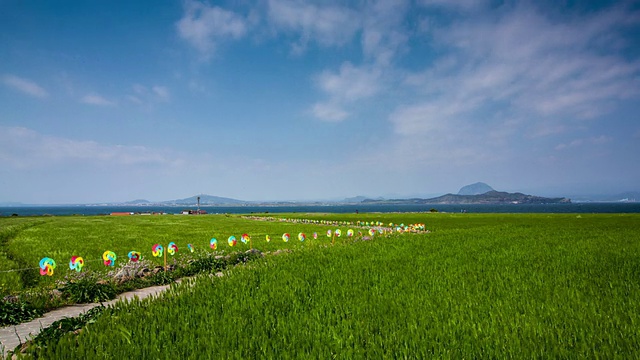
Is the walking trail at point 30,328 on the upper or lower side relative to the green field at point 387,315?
lower

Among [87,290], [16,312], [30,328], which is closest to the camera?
[30,328]

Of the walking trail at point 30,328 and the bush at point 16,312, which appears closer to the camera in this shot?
the walking trail at point 30,328

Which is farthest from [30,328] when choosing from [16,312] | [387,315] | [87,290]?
[387,315]

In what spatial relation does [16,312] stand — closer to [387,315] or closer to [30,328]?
[30,328]

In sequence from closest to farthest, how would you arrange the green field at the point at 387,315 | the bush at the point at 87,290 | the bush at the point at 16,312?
the green field at the point at 387,315
the bush at the point at 16,312
the bush at the point at 87,290

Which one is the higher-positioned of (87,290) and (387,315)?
(387,315)

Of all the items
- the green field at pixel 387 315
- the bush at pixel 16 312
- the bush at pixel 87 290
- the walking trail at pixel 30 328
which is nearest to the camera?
the green field at pixel 387 315

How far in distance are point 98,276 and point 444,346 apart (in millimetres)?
10431

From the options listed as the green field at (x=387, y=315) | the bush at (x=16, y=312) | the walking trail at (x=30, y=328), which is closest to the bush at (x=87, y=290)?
the walking trail at (x=30, y=328)

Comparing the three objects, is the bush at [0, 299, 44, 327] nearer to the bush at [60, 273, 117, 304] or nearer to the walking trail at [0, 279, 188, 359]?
the walking trail at [0, 279, 188, 359]

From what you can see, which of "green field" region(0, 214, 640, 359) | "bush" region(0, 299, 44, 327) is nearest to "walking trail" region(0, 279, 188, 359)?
"bush" region(0, 299, 44, 327)

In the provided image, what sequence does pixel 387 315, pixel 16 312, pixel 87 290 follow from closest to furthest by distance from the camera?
pixel 387 315 → pixel 16 312 → pixel 87 290

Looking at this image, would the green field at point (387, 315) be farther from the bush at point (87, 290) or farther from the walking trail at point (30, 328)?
the bush at point (87, 290)

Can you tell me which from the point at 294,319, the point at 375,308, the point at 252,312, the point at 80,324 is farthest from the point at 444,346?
the point at 80,324
